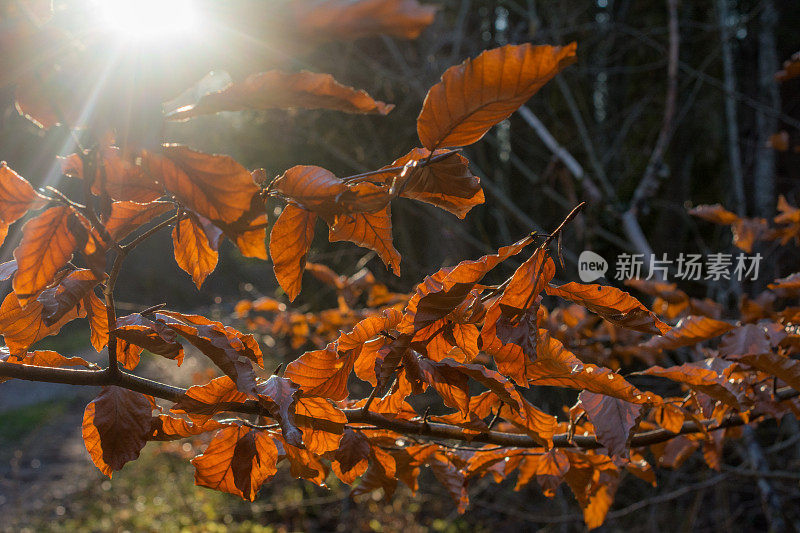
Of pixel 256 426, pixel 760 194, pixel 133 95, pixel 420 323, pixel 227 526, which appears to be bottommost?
pixel 227 526

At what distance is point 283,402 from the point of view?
52 centimetres

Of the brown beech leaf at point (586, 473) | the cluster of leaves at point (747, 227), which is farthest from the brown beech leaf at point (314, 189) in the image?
the cluster of leaves at point (747, 227)

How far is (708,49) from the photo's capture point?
4.38 meters

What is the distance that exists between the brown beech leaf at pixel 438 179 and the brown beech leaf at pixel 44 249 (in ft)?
0.92

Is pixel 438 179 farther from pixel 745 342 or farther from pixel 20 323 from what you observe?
pixel 745 342

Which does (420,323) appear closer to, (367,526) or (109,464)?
(109,464)

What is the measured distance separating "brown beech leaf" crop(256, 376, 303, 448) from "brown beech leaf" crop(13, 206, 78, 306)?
21 centimetres

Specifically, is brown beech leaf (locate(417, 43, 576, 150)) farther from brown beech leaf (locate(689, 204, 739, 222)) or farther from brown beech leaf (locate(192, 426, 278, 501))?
brown beech leaf (locate(689, 204, 739, 222))

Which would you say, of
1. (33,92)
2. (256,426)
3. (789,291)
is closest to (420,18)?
(33,92)

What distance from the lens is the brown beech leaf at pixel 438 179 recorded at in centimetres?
48

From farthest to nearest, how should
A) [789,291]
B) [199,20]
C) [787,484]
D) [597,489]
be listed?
[787,484] → [789,291] → [597,489] → [199,20]

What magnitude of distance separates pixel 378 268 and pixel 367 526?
5.70 ft

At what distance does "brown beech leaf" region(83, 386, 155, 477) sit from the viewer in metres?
0.57
